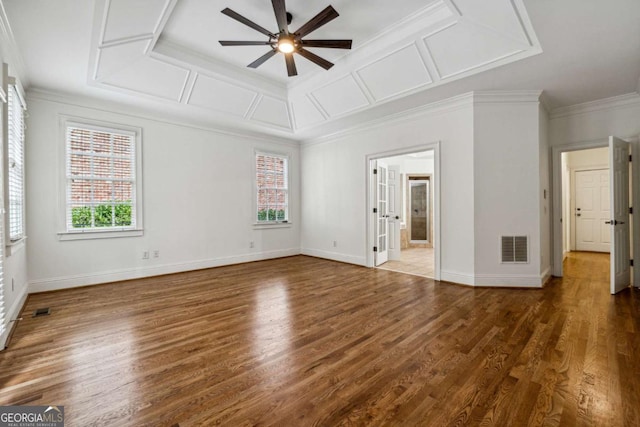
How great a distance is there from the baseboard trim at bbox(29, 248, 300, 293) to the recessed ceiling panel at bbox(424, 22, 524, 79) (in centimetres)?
480

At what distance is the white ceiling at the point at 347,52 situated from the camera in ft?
8.79

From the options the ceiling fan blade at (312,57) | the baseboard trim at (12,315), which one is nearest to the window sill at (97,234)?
the baseboard trim at (12,315)

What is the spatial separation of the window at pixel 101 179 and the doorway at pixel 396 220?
4.15m

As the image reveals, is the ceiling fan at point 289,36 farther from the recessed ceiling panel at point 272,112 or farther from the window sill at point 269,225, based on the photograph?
the window sill at point 269,225

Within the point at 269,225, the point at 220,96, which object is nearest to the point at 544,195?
the point at 269,225

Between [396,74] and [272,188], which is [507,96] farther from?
[272,188]

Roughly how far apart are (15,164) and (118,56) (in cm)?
165

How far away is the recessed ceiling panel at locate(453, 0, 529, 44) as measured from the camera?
2.66m

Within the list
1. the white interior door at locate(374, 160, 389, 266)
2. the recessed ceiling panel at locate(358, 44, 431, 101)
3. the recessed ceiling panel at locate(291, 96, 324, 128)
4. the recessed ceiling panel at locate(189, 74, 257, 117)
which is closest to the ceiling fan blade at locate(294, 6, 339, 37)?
the recessed ceiling panel at locate(358, 44, 431, 101)

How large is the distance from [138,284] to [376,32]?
486 centimetres

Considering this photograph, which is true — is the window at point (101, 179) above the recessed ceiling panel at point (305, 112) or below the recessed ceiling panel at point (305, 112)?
below

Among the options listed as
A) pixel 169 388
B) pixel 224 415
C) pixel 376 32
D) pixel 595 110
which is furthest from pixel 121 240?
pixel 595 110

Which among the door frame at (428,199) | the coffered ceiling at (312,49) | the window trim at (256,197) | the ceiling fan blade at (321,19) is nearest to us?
the ceiling fan blade at (321,19)

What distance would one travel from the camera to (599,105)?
4.32 metres
